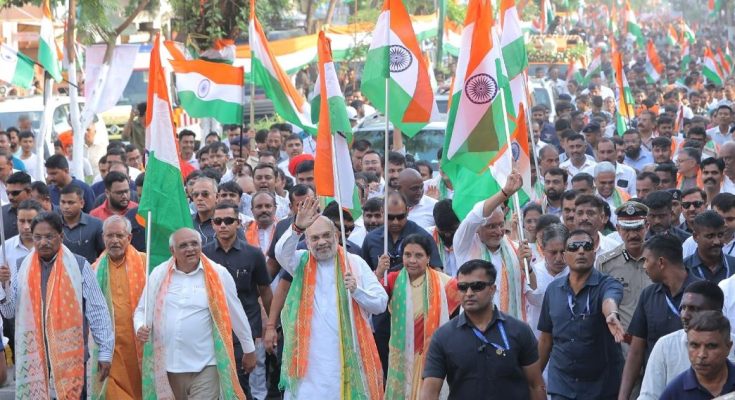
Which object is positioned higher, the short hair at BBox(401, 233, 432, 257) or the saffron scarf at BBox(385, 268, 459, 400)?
the short hair at BBox(401, 233, 432, 257)

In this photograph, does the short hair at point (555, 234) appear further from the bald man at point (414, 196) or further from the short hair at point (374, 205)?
the bald man at point (414, 196)

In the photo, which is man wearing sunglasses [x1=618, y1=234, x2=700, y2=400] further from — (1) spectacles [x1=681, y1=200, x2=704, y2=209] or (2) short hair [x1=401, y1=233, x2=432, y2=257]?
(1) spectacles [x1=681, y1=200, x2=704, y2=209]

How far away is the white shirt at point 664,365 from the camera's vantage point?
6648 mm

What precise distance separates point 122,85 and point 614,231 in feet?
27.4

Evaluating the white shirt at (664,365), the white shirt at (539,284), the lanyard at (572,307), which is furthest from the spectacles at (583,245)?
the white shirt at (664,365)

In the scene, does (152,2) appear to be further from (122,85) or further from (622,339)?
(622,339)

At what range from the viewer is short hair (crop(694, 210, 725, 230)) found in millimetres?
8336

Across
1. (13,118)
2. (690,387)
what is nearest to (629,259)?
(690,387)

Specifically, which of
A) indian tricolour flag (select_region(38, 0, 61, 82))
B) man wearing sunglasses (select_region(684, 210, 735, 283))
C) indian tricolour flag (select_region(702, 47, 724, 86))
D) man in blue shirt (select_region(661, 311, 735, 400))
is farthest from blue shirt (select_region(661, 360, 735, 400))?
indian tricolour flag (select_region(702, 47, 724, 86))

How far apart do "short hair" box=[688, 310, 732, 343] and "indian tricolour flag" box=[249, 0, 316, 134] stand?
6.56 meters

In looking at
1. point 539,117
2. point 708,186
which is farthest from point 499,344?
point 539,117

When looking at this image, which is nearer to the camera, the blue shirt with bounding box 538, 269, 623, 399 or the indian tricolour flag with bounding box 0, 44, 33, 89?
the blue shirt with bounding box 538, 269, 623, 399

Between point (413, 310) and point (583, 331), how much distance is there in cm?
135

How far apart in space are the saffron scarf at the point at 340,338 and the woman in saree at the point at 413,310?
16 cm
